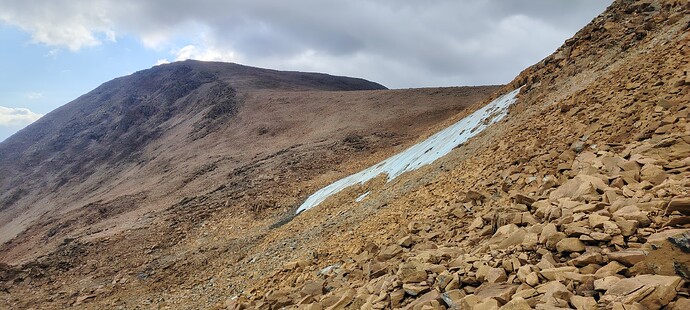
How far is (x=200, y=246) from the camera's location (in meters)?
14.8

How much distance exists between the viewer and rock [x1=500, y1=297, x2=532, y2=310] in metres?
3.30

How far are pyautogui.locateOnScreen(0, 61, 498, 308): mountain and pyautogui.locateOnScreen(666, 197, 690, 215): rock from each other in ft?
36.9

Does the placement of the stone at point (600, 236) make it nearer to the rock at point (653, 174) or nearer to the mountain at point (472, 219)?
the mountain at point (472, 219)

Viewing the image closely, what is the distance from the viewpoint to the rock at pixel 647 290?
2.87 metres

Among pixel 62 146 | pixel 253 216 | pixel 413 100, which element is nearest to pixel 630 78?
pixel 253 216

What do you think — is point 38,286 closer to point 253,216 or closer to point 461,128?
point 253,216

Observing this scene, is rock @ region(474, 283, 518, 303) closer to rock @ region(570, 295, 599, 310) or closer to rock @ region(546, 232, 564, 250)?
rock @ region(570, 295, 599, 310)

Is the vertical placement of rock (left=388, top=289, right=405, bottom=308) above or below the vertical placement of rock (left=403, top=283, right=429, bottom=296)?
below

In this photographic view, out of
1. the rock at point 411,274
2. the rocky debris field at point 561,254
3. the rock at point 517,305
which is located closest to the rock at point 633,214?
the rocky debris field at point 561,254

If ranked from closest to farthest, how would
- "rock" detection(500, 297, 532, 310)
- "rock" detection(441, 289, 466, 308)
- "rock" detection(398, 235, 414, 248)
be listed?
"rock" detection(500, 297, 532, 310), "rock" detection(441, 289, 466, 308), "rock" detection(398, 235, 414, 248)

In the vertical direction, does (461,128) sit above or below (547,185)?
above

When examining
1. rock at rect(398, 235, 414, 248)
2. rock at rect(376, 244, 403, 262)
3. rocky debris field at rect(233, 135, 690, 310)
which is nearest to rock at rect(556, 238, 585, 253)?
rocky debris field at rect(233, 135, 690, 310)

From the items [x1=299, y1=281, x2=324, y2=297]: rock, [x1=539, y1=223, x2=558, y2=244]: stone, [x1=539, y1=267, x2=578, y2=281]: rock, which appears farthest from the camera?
[x1=299, y1=281, x2=324, y2=297]: rock

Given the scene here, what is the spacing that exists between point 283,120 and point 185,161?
30.6ft
